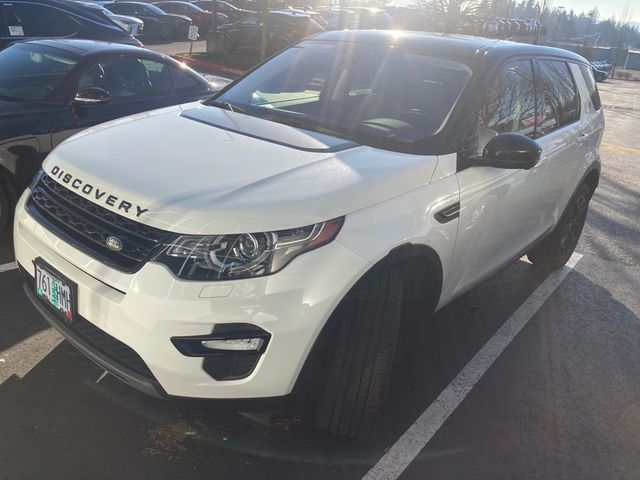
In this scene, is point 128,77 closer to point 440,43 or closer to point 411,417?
point 440,43

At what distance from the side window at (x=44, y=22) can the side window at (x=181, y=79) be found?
3.30 meters

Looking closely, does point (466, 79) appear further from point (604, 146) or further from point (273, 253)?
point (604, 146)

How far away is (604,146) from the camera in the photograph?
12.0m

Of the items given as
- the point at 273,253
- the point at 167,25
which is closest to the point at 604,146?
the point at 273,253

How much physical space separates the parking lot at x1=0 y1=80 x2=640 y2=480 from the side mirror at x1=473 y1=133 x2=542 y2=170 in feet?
3.71

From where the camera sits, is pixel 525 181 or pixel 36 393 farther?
pixel 525 181

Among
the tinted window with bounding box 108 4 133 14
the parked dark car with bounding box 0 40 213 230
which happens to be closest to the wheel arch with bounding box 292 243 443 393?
the parked dark car with bounding box 0 40 213 230

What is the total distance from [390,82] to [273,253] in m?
1.72

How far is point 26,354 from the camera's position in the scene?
314 cm

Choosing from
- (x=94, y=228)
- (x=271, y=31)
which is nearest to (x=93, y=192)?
(x=94, y=228)

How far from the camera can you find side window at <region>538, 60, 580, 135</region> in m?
3.98

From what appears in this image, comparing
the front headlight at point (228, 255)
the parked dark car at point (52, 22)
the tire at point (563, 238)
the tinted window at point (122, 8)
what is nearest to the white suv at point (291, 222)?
the front headlight at point (228, 255)

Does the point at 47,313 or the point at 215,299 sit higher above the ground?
the point at 215,299

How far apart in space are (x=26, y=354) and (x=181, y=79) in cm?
334
